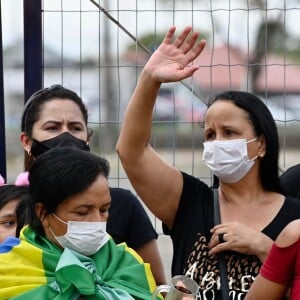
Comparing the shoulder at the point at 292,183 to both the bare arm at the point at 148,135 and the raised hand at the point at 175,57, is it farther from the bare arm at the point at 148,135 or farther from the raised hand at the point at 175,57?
the raised hand at the point at 175,57

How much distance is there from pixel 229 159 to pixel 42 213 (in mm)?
741

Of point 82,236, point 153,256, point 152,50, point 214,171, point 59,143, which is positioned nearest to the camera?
point 82,236

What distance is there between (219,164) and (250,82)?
1746 mm

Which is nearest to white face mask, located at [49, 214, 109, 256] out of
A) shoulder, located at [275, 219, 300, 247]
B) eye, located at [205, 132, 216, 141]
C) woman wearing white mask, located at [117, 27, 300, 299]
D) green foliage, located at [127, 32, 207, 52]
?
woman wearing white mask, located at [117, 27, 300, 299]

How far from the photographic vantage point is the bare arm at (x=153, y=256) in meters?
3.81

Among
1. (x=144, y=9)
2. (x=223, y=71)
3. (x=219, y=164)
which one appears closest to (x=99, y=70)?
(x=144, y=9)

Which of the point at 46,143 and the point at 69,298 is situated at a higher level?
the point at 46,143

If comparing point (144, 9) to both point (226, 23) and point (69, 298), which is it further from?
point (69, 298)

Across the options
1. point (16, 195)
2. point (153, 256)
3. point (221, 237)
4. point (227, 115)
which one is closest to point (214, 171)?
point (227, 115)

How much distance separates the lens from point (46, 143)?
3.73 metres

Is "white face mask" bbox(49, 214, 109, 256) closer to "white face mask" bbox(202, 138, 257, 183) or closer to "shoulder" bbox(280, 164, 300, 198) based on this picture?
"white face mask" bbox(202, 138, 257, 183)

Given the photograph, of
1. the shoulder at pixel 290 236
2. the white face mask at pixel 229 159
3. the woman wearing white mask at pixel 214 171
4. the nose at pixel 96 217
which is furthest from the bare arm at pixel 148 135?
the shoulder at pixel 290 236

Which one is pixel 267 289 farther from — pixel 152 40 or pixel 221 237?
pixel 152 40

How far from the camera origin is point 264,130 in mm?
3461
